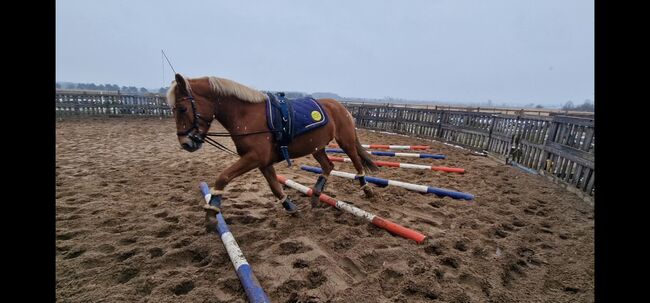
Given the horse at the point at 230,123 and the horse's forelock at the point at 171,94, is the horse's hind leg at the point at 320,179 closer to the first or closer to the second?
the horse at the point at 230,123

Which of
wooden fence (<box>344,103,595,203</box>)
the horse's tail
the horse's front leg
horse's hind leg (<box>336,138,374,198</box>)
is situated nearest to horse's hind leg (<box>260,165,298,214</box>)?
the horse's front leg

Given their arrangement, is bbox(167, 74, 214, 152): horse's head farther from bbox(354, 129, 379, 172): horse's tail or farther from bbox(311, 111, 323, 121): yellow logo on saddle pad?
bbox(354, 129, 379, 172): horse's tail

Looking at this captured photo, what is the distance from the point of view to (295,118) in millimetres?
3920

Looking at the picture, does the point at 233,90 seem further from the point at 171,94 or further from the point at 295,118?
the point at 295,118

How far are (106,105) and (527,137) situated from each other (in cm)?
2161

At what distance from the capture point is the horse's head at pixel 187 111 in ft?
10.5

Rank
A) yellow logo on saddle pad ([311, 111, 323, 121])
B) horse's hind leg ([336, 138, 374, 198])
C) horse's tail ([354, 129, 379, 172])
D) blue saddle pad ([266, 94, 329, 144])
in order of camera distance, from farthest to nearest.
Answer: horse's tail ([354, 129, 379, 172]) → horse's hind leg ([336, 138, 374, 198]) → yellow logo on saddle pad ([311, 111, 323, 121]) → blue saddle pad ([266, 94, 329, 144])

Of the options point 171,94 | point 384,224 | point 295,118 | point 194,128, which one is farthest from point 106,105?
point 384,224

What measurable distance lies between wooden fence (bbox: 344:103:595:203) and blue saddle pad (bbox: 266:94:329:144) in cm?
501

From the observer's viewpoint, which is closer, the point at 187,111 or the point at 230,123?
the point at 187,111

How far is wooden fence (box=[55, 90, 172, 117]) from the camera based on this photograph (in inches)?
626
